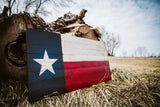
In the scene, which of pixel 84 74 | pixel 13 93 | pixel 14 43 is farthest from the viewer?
pixel 84 74

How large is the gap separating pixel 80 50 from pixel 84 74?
0.43 meters

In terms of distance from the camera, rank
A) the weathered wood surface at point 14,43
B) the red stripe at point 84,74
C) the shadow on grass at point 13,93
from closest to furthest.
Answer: the shadow on grass at point 13,93
the weathered wood surface at point 14,43
the red stripe at point 84,74

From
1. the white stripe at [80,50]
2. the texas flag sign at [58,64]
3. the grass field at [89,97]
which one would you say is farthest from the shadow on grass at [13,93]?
the white stripe at [80,50]

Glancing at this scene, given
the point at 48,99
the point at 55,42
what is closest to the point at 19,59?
the point at 55,42

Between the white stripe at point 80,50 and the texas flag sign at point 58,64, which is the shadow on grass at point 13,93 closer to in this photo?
the texas flag sign at point 58,64

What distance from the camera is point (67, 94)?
1.10 metres

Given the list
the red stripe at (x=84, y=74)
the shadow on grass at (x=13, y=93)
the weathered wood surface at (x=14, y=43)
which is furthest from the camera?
the red stripe at (x=84, y=74)

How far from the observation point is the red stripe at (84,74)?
120cm

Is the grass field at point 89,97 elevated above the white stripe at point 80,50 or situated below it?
below

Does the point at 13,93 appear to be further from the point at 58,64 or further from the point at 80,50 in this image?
the point at 80,50

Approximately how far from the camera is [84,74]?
136cm

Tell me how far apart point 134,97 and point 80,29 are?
1.48 m

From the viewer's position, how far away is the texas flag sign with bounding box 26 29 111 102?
3.12 feet

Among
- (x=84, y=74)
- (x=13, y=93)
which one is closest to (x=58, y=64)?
(x=84, y=74)
